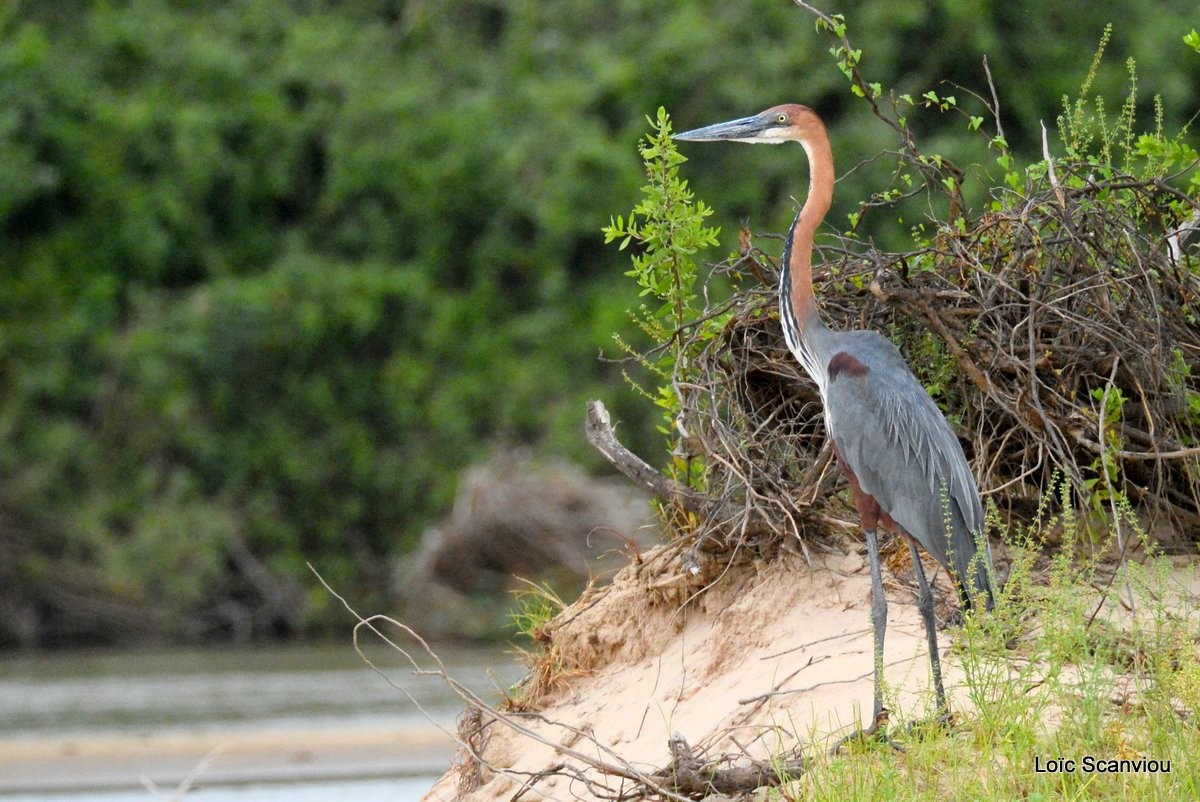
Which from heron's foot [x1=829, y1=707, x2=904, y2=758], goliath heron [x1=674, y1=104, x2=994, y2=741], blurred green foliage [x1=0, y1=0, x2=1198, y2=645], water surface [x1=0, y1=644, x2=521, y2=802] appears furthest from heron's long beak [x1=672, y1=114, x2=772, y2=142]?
blurred green foliage [x1=0, y1=0, x2=1198, y2=645]

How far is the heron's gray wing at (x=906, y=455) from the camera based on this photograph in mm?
4820

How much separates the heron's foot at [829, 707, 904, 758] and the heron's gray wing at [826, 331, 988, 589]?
1.73 ft

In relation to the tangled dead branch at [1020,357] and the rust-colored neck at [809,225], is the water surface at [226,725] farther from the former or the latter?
the rust-colored neck at [809,225]

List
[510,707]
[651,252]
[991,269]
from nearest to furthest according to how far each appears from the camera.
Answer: [991,269] → [510,707] → [651,252]

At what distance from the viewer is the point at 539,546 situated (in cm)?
1631

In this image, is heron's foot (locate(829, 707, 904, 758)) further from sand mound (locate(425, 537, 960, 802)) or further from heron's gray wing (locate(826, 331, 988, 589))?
heron's gray wing (locate(826, 331, 988, 589))

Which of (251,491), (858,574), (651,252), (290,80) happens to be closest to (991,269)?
(858,574)

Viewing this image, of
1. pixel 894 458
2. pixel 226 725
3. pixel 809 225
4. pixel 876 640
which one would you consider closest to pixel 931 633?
pixel 876 640

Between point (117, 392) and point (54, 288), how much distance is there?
1581mm

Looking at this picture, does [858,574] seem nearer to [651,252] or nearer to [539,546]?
[651,252]

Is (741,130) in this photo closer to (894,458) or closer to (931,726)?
(894,458)

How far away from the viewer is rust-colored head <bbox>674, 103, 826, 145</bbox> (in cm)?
553

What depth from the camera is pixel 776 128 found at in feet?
18.2
